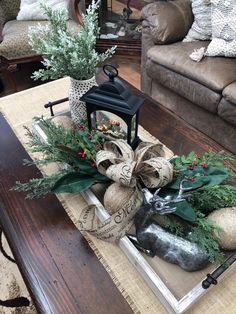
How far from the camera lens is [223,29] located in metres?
1.65

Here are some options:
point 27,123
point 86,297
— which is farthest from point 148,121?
point 86,297

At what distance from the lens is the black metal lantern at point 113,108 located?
850 millimetres

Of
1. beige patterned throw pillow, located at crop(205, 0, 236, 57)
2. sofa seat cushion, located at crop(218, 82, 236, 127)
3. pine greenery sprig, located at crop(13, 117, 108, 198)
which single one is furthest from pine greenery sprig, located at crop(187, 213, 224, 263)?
beige patterned throw pillow, located at crop(205, 0, 236, 57)

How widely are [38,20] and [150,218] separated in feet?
6.65

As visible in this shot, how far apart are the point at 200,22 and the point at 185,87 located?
0.47m

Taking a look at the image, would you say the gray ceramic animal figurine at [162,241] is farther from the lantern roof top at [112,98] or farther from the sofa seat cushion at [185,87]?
the sofa seat cushion at [185,87]

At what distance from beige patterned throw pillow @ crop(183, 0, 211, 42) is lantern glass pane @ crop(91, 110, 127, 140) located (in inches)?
48.4

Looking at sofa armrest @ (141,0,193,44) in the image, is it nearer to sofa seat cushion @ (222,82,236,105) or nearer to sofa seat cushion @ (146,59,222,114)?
sofa seat cushion @ (146,59,222,114)

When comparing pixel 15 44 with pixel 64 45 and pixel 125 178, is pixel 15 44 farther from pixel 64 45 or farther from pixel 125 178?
pixel 125 178

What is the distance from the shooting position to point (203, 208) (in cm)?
78

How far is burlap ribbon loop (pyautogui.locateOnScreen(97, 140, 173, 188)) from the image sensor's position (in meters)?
0.73

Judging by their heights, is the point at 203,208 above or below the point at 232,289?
above

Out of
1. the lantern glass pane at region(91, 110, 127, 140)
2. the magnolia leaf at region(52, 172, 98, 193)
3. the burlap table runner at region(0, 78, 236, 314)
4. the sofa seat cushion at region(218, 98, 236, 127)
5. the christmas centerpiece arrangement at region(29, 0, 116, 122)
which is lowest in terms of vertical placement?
the sofa seat cushion at region(218, 98, 236, 127)

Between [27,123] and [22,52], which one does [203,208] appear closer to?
[27,123]
